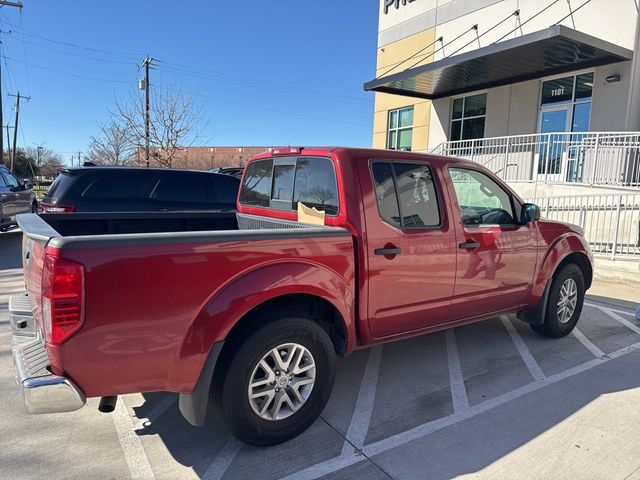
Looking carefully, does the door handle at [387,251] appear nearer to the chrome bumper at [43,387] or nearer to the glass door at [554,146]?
the chrome bumper at [43,387]

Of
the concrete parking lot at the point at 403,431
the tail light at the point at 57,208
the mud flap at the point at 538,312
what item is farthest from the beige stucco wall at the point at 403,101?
the concrete parking lot at the point at 403,431

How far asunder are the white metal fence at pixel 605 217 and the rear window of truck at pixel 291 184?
787 centimetres

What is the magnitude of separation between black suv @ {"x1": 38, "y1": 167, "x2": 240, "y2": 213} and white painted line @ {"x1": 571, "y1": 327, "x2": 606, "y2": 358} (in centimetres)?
582

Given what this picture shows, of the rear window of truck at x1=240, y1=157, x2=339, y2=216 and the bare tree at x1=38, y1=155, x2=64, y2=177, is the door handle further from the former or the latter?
the bare tree at x1=38, y1=155, x2=64, y2=177

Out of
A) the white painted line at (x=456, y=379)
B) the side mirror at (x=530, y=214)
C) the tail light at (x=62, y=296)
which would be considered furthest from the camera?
the side mirror at (x=530, y=214)

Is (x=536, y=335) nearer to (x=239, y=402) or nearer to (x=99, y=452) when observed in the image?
(x=239, y=402)

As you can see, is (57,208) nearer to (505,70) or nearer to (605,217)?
(605,217)

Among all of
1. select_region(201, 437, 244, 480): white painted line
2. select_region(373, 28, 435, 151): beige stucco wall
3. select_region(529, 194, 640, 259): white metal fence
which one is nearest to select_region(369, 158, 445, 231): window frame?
select_region(201, 437, 244, 480): white painted line

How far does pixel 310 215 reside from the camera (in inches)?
143

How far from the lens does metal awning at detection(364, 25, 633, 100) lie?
37.4ft

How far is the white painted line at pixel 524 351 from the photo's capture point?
13.8 feet

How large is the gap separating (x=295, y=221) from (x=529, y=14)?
14.3 m

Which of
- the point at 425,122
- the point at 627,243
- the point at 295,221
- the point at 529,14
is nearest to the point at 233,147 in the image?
the point at 425,122

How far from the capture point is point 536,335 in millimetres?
5211
